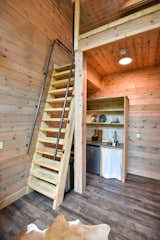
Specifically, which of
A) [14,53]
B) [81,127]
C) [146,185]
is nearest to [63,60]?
[14,53]

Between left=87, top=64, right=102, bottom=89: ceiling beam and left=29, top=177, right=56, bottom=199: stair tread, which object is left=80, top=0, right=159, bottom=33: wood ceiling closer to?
left=87, top=64, right=102, bottom=89: ceiling beam

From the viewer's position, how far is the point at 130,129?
3623mm

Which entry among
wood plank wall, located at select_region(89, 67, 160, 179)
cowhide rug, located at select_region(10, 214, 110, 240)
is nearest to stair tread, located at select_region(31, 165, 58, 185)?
cowhide rug, located at select_region(10, 214, 110, 240)

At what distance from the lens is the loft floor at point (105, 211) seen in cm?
168

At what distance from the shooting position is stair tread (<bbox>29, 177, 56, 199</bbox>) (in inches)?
84.8

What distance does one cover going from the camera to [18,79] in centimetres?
228

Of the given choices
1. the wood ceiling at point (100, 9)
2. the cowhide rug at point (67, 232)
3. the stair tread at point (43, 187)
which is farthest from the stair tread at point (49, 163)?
the wood ceiling at point (100, 9)

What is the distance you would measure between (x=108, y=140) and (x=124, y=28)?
2.73 metres

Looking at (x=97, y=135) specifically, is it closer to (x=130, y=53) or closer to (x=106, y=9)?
(x=130, y=53)

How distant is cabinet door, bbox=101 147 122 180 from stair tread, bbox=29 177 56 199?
5.01 ft

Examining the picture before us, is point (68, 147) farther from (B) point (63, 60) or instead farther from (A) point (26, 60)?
(B) point (63, 60)

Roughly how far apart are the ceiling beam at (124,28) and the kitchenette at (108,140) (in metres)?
1.39

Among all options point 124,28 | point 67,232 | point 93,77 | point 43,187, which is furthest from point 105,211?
point 93,77

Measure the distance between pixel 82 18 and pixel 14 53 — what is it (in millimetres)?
2452
